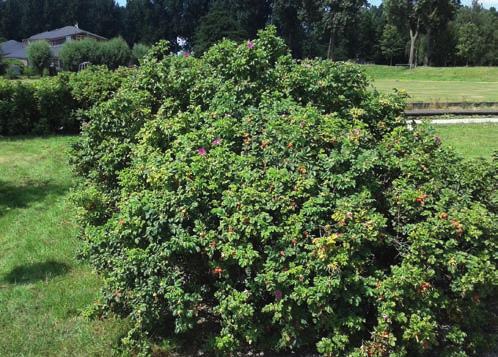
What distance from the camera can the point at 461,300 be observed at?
2959 mm

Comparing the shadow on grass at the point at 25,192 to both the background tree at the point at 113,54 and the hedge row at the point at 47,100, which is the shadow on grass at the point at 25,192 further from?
the background tree at the point at 113,54

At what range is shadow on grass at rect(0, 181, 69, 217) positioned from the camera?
677 cm

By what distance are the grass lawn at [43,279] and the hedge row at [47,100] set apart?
166 inches

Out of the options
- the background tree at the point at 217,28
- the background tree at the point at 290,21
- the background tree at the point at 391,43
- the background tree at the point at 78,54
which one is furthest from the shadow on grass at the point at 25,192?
the background tree at the point at 391,43

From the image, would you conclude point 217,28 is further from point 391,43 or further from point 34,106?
point 34,106

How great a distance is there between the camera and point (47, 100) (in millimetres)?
11914

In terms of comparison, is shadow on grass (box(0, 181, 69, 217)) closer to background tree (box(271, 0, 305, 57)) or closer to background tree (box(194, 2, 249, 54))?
background tree (box(194, 2, 249, 54))

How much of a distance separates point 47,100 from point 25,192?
5.23 m

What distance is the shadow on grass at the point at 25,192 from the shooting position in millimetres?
6766

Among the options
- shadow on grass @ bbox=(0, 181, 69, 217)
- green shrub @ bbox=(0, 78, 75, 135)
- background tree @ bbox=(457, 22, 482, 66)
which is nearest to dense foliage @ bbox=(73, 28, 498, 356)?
shadow on grass @ bbox=(0, 181, 69, 217)

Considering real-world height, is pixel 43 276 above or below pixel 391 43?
below

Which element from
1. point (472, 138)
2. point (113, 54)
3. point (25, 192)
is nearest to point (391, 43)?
point (113, 54)

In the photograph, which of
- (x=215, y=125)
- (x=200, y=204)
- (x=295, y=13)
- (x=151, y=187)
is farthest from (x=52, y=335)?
(x=295, y=13)

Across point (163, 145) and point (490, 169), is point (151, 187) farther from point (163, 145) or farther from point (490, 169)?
point (490, 169)
